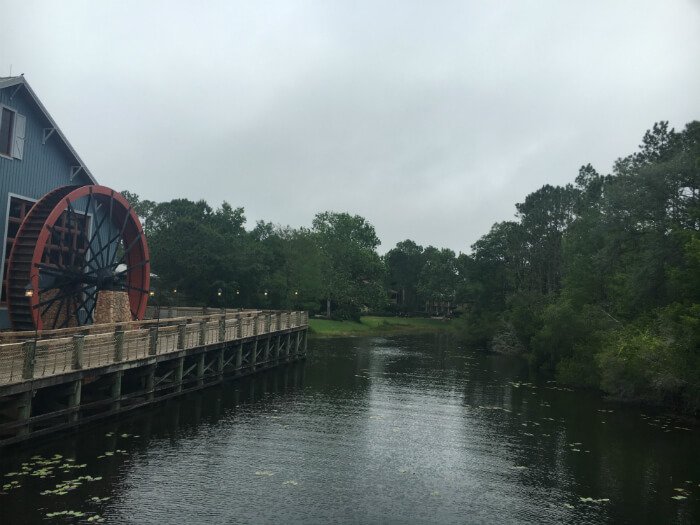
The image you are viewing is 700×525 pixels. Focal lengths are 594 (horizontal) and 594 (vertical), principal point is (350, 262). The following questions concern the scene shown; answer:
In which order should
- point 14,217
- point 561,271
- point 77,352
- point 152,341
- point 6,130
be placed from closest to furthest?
1. point 77,352
2. point 152,341
3. point 6,130
4. point 14,217
5. point 561,271

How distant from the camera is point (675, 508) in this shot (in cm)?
1386

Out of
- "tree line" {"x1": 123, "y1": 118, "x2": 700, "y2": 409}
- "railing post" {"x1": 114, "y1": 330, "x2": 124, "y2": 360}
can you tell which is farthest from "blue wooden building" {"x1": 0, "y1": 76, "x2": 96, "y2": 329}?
"tree line" {"x1": 123, "y1": 118, "x2": 700, "y2": 409}

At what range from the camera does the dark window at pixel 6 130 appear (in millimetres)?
23469

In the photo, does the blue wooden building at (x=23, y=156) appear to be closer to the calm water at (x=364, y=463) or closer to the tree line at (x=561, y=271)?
the calm water at (x=364, y=463)

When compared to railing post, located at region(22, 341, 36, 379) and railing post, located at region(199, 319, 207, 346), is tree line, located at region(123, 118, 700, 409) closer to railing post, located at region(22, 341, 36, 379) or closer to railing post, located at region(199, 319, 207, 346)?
railing post, located at region(199, 319, 207, 346)

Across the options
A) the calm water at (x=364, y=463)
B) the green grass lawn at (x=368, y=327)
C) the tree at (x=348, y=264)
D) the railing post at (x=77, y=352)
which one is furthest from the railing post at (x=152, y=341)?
the tree at (x=348, y=264)

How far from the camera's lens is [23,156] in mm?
24547

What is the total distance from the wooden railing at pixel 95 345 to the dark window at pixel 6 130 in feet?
26.0

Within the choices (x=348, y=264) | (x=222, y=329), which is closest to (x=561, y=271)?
(x=348, y=264)

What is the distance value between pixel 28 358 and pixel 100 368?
3512 mm

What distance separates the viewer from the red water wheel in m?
22.6

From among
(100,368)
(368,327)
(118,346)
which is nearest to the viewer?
(100,368)

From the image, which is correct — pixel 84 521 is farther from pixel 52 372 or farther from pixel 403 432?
pixel 403 432

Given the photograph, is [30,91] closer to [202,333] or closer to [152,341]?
[152,341]
